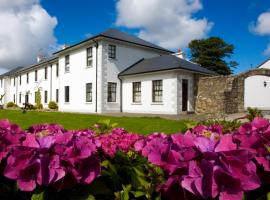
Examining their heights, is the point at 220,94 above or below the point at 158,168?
above

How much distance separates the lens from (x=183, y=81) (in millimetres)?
21672

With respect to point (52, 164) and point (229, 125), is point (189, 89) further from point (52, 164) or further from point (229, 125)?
point (52, 164)

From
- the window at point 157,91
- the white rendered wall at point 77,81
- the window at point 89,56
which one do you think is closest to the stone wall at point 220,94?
the window at point 157,91

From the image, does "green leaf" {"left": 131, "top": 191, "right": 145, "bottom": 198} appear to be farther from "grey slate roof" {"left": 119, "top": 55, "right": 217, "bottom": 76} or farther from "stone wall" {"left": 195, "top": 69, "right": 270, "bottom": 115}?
"stone wall" {"left": 195, "top": 69, "right": 270, "bottom": 115}

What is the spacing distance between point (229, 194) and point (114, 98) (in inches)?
947

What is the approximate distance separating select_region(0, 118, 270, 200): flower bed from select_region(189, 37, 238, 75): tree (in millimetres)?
56854

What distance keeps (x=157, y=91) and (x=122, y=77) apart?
3.99 m

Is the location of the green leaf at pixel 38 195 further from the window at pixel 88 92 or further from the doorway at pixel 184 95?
the window at pixel 88 92

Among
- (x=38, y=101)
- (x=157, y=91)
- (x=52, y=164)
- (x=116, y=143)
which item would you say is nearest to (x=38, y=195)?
(x=52, y=164)

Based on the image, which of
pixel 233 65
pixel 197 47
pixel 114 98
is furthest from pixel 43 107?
pixel 233 65

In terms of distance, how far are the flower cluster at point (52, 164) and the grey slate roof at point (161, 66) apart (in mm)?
19801

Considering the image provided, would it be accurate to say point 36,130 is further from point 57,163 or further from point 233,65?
point 233,65

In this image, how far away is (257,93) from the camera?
96.2 feet

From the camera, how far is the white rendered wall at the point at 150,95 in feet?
69.4
